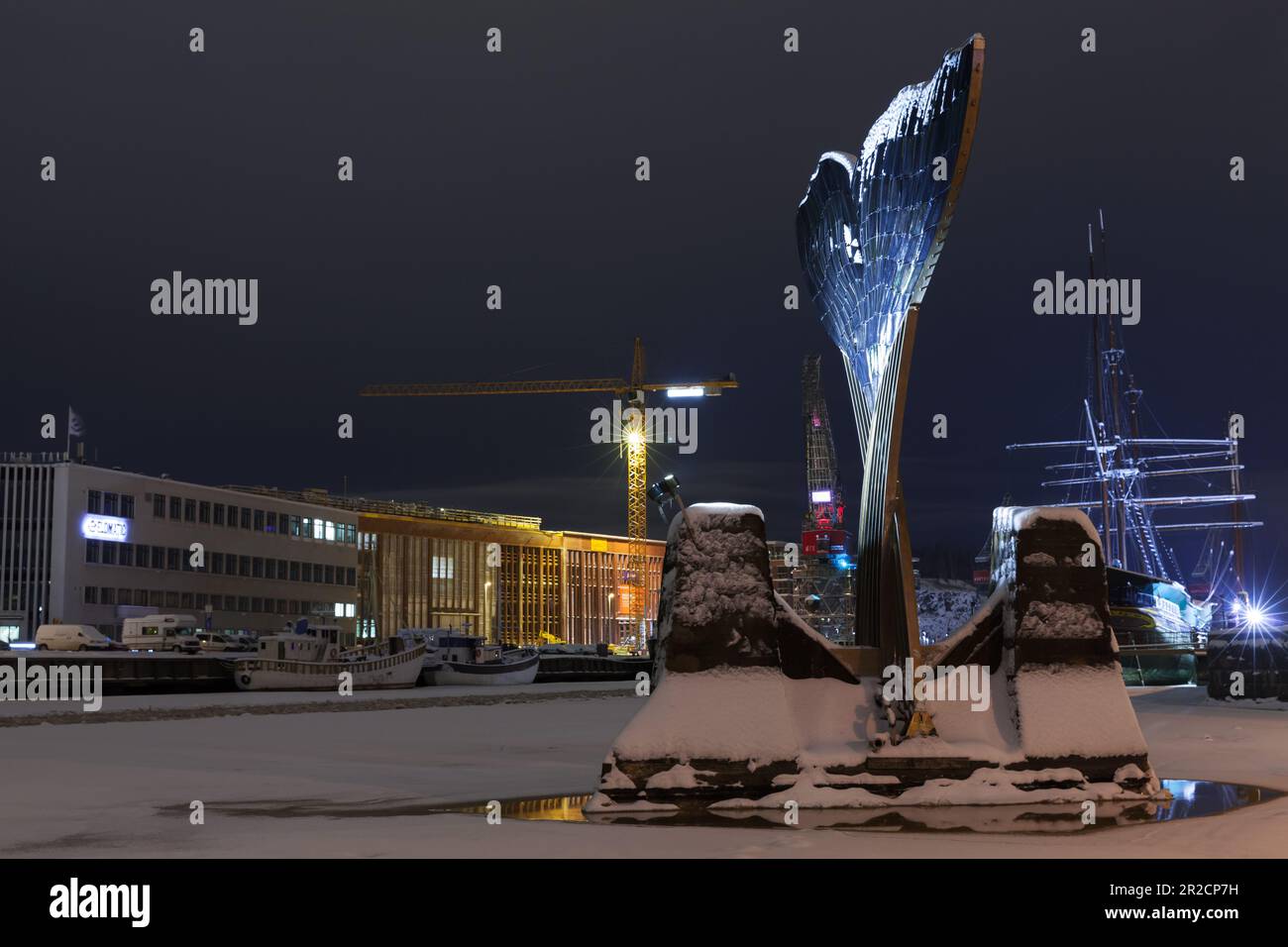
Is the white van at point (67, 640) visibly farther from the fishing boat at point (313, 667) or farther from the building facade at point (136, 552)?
the building facade at point (136, 552)

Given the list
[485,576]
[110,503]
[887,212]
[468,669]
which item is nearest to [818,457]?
[485,576]

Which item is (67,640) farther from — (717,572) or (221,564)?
(717,572)

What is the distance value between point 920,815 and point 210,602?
308 feet

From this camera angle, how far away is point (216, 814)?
11102 millimetres

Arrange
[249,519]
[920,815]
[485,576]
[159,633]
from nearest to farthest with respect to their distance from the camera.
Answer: [920,815]
[159,633]
[249,519]
[485,576]

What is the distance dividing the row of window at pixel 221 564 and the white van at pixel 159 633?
45.4 ft

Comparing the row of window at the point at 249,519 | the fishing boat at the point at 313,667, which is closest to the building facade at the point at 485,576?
the row of window at the point at 249,519

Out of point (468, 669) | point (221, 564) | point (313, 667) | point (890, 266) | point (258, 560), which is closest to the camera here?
point (890, 266)

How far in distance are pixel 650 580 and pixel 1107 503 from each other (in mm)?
91510

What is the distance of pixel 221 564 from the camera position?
99562 mm

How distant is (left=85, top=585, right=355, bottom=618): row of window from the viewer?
8769 cm

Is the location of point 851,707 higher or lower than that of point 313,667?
higher

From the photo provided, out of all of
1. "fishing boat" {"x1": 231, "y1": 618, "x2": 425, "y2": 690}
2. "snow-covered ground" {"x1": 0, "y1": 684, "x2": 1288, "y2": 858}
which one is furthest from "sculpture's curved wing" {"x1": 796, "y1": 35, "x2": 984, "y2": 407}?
"fishing boat" {"x1": 231, "y1": 618, "x2": 425, "y2": 690}

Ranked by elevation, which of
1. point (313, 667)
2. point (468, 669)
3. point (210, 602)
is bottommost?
point (468, 669)
